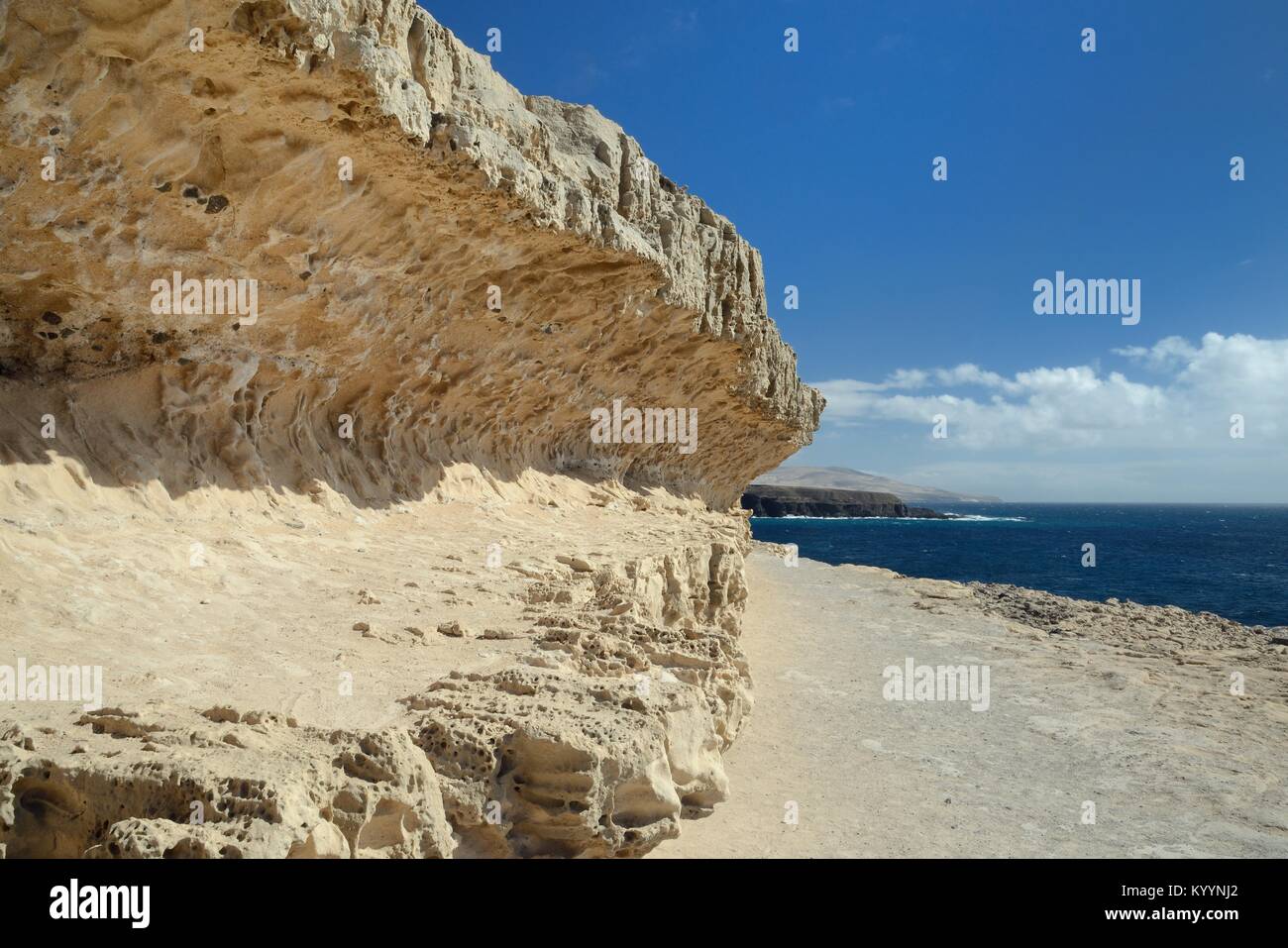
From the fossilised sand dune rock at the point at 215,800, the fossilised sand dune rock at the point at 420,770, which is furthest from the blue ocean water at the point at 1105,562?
the fossilised sand dune rock at the point at 215,800

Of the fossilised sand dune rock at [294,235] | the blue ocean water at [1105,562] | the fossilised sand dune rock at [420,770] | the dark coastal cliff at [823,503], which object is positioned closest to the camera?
the fossilised sand dune rock at [420,770]

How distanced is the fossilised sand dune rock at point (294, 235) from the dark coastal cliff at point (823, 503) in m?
99.4

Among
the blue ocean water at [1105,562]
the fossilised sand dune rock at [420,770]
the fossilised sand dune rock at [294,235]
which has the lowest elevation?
the blue ocean water at [1105,562]

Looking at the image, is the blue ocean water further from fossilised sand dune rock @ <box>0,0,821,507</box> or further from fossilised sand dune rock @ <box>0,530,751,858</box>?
fossilised sand dune rock @ <box>0,530,751,858</box>

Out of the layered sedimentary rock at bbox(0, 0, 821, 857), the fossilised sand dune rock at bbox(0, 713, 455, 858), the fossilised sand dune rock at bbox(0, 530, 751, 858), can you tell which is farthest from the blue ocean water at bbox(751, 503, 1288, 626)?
the fossilised sand dune rock at bbox(0, 713, 455, 858)

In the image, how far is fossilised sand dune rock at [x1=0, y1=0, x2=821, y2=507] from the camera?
571 cm

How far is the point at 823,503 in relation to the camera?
120 m

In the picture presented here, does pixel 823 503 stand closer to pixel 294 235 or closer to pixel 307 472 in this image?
pixel 307 472

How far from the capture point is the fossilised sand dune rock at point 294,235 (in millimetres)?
5711

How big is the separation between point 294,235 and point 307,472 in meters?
2.68

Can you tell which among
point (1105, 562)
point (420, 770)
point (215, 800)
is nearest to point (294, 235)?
point (420, 770)

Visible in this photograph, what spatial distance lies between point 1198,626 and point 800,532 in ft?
194

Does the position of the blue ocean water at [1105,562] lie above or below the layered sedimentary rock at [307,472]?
below

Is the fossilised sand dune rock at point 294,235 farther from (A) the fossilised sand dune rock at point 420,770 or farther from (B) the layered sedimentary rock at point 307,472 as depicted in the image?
(A) the fossilised sand dune rock at point 420,770
